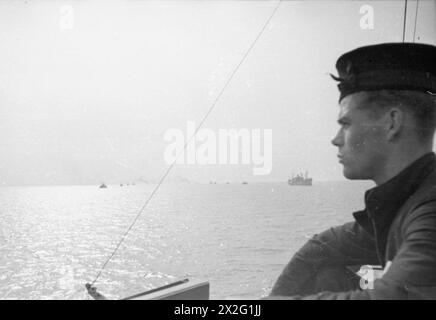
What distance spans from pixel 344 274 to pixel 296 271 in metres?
0.21

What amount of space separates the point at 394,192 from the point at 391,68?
453mm

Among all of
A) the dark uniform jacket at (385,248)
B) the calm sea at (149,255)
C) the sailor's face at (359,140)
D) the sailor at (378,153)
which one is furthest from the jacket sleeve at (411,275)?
the calm sea at (149,255)

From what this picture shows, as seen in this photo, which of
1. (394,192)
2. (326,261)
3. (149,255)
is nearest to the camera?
(394,192)

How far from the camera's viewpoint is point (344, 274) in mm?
1488

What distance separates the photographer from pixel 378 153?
4.44ft

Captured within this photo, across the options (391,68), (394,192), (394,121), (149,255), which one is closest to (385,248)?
(394,192)

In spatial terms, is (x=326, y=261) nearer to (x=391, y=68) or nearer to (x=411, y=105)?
(x=411, y=105)

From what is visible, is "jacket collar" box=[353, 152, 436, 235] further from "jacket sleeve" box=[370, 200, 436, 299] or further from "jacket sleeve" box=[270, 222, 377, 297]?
"jacket sleeve" box=[370, 200, 436, 299]

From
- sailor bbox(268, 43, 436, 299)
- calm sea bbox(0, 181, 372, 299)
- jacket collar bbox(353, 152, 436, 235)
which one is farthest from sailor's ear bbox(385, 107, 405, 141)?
calm sea bbox(0, 181, 372, 299)

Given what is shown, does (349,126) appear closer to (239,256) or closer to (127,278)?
(127,278)

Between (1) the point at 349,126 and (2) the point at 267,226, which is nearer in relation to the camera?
(1) the point at 349,126

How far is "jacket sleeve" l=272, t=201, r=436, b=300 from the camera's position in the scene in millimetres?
875

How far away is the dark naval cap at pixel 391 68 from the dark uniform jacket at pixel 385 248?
0.28m
